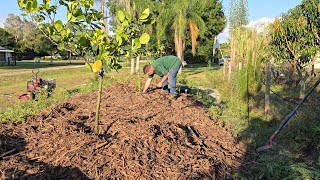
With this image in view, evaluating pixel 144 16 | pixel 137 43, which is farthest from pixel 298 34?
pixel 137 43

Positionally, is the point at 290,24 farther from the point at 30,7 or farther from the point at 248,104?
the point at 30,7

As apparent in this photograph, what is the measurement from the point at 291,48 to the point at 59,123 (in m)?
8.57

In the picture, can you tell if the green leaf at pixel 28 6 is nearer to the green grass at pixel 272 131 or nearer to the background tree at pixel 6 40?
the green grass at pixel 272 131

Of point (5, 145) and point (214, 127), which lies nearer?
point (5, 145)

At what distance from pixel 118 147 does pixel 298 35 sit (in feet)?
28.0

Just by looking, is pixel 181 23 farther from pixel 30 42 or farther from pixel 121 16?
pixel 30 42

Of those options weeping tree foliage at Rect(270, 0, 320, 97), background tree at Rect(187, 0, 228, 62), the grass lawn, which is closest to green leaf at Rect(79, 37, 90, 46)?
the grass lawn

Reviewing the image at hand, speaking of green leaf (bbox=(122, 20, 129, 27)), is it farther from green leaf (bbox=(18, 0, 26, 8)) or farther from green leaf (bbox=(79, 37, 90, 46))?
green leaf (bbox=(18, 0, 26, 8))

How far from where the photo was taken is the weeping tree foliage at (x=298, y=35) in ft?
32.9

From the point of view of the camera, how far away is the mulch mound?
3.22 m

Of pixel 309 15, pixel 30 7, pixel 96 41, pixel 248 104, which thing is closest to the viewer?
pixel 30 7

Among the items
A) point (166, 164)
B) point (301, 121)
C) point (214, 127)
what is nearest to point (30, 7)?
point (166, 164)

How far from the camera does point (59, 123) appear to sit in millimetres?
4500

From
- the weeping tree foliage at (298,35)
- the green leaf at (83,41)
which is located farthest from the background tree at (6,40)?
the green leaf at (83,41)
